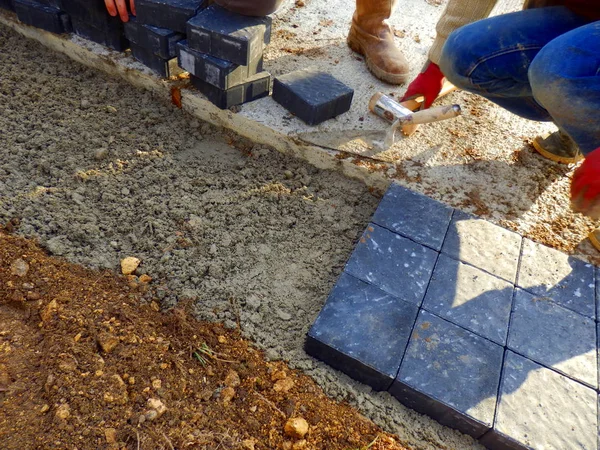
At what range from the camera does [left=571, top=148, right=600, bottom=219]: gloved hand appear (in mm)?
1778

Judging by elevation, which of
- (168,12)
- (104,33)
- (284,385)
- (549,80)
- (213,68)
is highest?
(549,80)

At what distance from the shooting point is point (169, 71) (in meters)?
2.86

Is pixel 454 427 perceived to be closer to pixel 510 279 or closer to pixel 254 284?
pixel 510 279

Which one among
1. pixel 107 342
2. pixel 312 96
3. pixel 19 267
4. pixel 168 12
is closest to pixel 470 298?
pixel 312 96

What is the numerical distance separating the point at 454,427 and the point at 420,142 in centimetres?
166

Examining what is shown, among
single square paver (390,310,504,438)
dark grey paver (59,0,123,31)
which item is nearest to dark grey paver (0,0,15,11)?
dark grey paver (59,0,123,31)

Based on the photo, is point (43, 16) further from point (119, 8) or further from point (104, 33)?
point (119, 8)

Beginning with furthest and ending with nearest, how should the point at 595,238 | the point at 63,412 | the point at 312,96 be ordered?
the point at 312,96
the point at 595,238
the point at 63,412

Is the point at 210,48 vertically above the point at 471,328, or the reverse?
the point at 210,48

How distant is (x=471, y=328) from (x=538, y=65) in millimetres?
1266

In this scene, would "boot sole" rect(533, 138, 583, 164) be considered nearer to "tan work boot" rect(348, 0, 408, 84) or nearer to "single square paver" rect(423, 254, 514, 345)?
"tan work boot" rect(348, 0, 408, 84)

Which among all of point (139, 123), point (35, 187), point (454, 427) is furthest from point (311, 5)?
point (454, 427)

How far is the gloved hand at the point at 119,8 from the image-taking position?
2762 mm

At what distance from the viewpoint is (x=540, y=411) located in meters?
1.75
